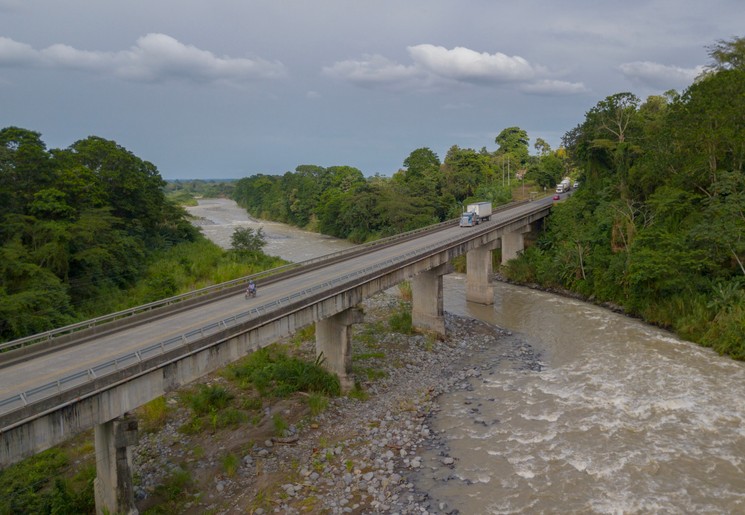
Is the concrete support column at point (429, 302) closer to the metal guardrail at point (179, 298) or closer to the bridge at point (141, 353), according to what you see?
the bridge at point (141, 353)

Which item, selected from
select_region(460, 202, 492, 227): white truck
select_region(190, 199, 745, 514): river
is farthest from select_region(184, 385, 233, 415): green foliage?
select_region(460, 202, 492, 227): white truck

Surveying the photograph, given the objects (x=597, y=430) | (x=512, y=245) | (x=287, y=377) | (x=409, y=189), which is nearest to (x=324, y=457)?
(x=287, y=377)

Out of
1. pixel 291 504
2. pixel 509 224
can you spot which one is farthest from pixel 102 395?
pixel 509 224

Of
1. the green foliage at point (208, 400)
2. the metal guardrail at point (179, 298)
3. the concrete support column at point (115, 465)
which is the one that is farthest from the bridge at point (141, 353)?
the green foliage at point (208, 400)

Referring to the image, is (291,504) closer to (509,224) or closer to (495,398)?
(495,398)

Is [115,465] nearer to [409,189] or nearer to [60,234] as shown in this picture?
[60,234]
